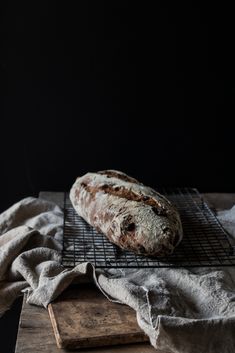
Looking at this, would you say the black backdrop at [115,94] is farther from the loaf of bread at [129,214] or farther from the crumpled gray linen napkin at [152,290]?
the crumpled gray linen napkin at [152,290]

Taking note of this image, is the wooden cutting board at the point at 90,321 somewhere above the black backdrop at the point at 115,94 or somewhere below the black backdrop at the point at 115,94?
below

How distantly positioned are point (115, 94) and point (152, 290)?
2.86 ft

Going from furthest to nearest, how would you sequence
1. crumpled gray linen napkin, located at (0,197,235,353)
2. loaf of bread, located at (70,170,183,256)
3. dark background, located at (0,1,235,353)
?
dark background, located at (0,1,235,353)
loaf of bread, located at (70,170,183,256)
crumpled gray linen napkin, located at (0,197,235,353)

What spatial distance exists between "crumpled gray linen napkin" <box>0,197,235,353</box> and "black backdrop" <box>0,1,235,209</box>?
46 cm

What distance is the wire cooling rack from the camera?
1221 mm

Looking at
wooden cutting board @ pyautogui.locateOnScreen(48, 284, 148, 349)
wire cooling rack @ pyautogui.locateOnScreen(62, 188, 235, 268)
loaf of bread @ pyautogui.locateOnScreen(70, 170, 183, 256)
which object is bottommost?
wire cooling rack @ pyautogui.locateOnScreen(62, 188, 235, 268)

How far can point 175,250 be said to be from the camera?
1.29 m

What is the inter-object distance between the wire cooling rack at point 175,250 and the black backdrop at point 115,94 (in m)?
0.29

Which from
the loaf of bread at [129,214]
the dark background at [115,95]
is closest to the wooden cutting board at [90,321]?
the loaf of bread at [129,214]

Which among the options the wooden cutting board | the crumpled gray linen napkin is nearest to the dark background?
the crumpled gray linen napkin

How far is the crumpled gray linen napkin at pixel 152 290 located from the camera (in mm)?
943

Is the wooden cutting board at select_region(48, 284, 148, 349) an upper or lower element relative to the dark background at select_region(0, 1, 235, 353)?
lower

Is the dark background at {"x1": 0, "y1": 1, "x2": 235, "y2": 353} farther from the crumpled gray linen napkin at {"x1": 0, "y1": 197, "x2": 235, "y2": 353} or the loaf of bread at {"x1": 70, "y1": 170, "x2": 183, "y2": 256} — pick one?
the crumpled gray linen napkin at {"x1": 0, "y1": 197, "x2": 235, "y2": 353}

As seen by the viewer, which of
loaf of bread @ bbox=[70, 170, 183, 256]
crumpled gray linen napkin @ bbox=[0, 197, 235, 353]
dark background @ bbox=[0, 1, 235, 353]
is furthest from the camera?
dark background @ bbox=[0, 1, 235, 353]
